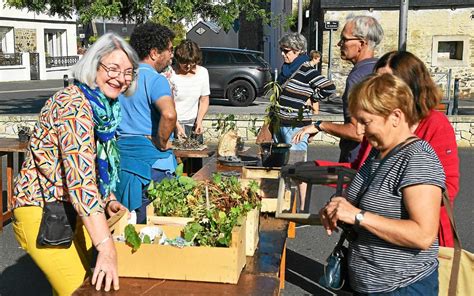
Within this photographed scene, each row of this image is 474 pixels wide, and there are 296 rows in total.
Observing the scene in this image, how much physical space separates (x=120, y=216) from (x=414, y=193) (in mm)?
1222

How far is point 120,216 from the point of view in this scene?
104 inches

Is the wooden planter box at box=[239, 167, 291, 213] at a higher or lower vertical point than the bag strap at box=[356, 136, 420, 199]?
lower

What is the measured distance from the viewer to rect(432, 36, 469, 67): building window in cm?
1980

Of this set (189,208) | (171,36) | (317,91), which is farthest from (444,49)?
(189,208)

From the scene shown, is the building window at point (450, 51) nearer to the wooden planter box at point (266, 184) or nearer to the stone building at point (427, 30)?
the stone building at point (427, 30)

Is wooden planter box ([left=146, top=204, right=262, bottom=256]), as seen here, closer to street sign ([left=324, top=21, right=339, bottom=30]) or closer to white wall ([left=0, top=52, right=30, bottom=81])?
street sign ([left=324, top=21, right=339, bottom=30])

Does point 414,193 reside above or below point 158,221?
above

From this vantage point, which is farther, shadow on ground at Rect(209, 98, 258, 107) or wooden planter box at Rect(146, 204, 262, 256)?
shadow on ground at Rect(209, 98, 258, 107)

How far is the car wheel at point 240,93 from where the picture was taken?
1705cm

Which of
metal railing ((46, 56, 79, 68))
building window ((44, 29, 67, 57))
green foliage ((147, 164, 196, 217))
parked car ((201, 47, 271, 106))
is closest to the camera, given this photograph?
green foliage ((147, 164, 196, 217))

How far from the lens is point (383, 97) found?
2250mm

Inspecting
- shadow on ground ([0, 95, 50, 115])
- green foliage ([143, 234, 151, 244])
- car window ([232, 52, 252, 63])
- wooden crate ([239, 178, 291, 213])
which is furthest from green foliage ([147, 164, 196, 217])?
car window ([232, 52, 252, 63])

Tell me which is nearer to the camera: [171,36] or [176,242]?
[176,242]

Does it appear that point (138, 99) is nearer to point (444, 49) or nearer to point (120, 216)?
point (120, 216)
